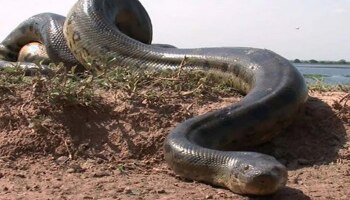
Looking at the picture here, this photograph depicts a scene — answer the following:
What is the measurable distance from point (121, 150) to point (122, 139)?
0.47ft

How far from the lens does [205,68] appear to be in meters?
7.65

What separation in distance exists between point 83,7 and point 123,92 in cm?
291

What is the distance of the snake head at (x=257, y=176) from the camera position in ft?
14.5

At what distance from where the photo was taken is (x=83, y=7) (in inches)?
349

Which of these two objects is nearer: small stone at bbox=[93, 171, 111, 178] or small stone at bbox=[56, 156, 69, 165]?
small stone at bbox=[93, 171, 111, 178]

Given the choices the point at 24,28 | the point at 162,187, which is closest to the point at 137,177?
the point at 162,187

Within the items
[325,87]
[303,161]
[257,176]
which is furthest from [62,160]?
[325,87]

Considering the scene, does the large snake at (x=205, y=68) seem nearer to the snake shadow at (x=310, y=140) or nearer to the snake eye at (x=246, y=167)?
the snake eye at (x=246, y=167)

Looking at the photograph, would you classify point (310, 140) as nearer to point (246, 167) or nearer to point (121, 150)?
point (246, 167)

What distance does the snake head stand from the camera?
4.41 metres

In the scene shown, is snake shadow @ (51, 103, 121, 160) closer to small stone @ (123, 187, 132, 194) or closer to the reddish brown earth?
the reddish brown earth

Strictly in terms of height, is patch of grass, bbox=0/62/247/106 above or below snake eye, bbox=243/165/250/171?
above

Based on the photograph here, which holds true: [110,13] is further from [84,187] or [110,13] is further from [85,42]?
[84,187]

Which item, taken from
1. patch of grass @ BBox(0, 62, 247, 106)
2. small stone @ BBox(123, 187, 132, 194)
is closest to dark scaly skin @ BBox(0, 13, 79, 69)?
patch of grass @ BBox(0, 62, 247, 106)
